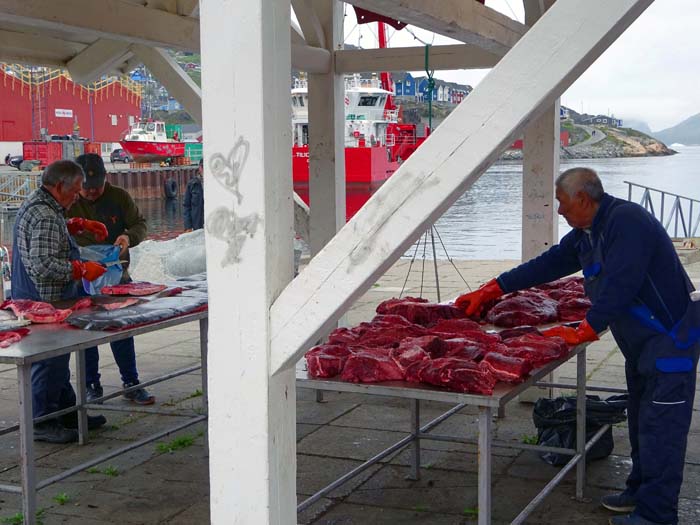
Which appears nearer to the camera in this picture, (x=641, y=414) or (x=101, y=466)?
(x=641, y=414)

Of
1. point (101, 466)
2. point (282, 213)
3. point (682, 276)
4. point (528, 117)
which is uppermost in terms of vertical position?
point (528, 117)

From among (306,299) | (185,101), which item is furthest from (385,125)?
(306,299)

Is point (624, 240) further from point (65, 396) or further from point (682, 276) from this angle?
point (65, 396)

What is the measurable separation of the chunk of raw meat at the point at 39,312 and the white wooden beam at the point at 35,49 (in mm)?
3216

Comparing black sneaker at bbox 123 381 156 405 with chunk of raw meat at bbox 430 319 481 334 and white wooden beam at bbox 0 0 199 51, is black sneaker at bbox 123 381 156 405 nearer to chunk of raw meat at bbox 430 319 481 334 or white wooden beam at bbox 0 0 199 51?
white wooden beam at bbox 0 0 199 51

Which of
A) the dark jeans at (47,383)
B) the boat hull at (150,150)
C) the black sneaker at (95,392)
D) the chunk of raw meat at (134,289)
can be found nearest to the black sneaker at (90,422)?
the dark jeans at (47,383)

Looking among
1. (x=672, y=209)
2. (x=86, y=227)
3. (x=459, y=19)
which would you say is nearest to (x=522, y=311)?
(x=459, y=19)

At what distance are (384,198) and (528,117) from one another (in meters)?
0.45

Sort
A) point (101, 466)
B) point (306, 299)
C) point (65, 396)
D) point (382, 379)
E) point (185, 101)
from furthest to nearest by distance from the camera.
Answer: point (185, 101), point (65, 396), point (101, 466), point (382, 379), point (306, 299)

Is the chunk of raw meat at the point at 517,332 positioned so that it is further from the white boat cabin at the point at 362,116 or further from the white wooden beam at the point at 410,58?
the white boat cabin at the point at 362,116

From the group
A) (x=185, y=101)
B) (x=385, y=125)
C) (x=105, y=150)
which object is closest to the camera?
(x=185, y=101)

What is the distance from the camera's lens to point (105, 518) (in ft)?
16.2

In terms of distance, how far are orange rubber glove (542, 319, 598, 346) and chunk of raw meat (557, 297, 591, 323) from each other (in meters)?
0.81

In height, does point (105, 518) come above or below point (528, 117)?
below
